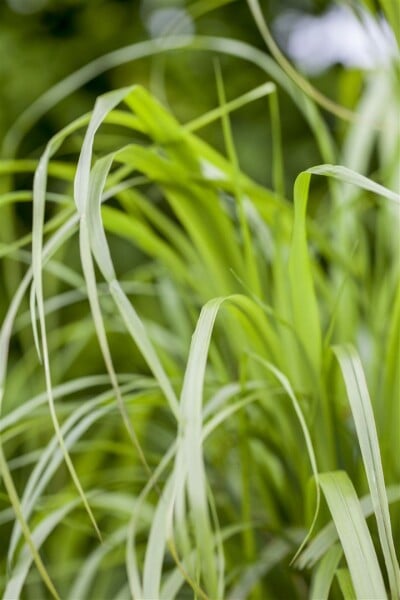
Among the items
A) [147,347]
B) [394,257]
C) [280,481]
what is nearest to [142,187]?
[394,257]

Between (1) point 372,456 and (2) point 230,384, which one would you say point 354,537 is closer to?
(1) point 372,456

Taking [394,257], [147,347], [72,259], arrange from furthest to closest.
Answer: [72,259] → [394,257] → [147,347]

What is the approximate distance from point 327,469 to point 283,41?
778mm

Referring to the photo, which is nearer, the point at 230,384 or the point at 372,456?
the point at 372,456

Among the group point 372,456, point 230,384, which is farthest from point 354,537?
point 230,384

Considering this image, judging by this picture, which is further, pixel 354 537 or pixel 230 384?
pixel 230 384

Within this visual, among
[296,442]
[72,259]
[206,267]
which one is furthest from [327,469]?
[72,259]

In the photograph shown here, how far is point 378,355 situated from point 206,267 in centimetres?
12

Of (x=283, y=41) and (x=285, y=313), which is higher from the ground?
(x=283, y=41)

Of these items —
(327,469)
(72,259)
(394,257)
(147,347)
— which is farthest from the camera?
(72,259)

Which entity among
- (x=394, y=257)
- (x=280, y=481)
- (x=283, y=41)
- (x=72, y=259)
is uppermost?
(x=283, y=41)

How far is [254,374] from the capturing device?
1.68ft

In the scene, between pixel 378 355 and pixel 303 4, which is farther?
pixel 303 4

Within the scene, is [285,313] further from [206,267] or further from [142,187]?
[142,187]
